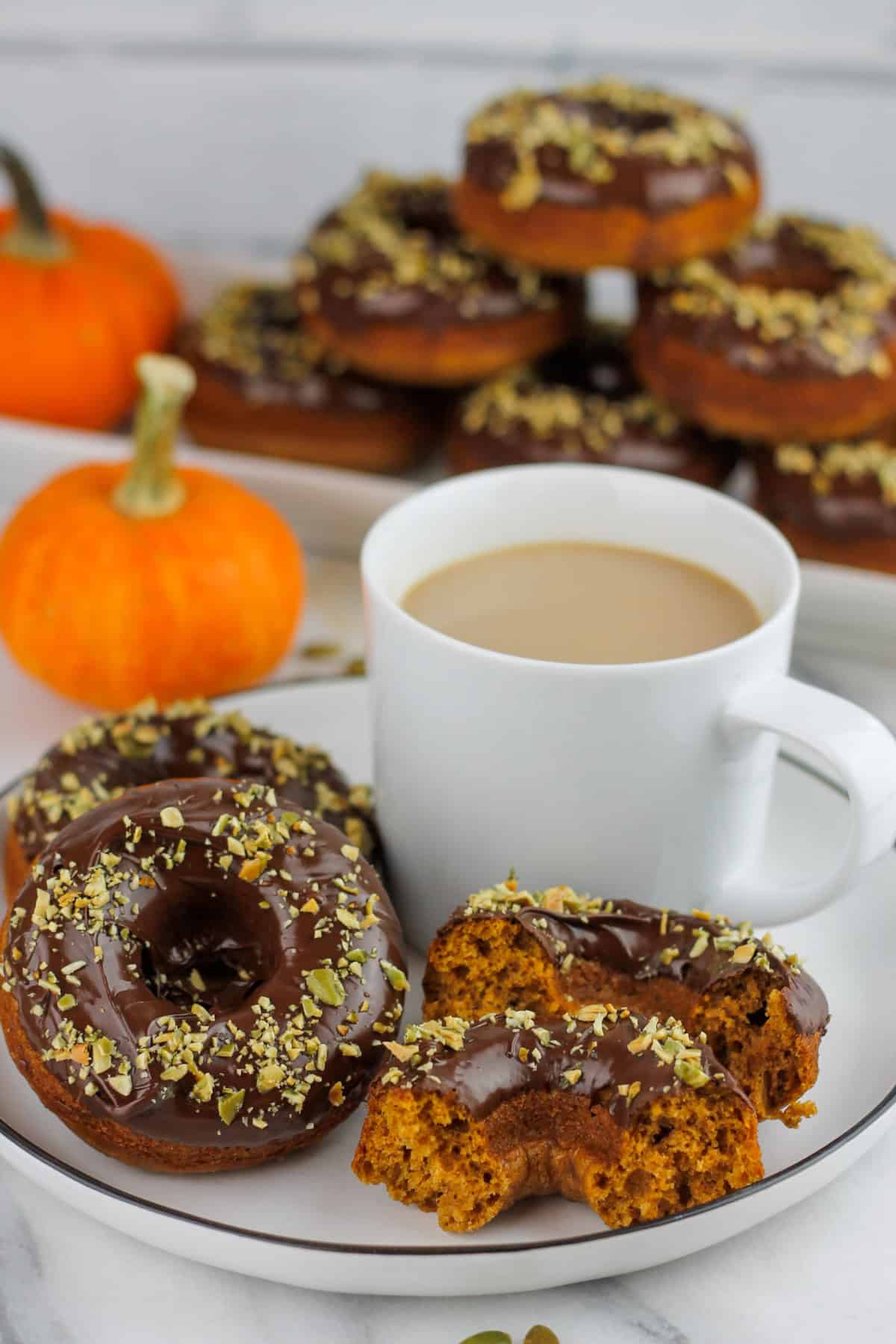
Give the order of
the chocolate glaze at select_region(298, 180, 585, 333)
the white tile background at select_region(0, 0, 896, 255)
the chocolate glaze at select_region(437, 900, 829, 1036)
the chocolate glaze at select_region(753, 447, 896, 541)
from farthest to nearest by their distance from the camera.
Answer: the white tile background at select_region(0, 0, 896, 255), the chocolate glaze at select_region(298, 180, 585, 333), the chocolate glaze at select_region(753, 447, 896, 541), the chocolate glaze at select_region(437, 900, 829, 1036)

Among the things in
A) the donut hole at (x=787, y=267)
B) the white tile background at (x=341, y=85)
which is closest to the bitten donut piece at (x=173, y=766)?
the donut hole at (x=787, y=267)

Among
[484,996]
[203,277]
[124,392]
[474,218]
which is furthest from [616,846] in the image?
[203,277]

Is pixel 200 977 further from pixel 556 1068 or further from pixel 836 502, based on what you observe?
pixel 836 502

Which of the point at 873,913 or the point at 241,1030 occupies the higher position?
the point at 241,1030

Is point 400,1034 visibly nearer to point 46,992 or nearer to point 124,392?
point 46,992

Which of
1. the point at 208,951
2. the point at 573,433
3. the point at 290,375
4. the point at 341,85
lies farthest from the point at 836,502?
the point at 341,85

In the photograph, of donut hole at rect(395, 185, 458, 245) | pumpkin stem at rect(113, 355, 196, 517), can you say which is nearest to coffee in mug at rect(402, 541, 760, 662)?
pumpkin stem at rect(113, 355, 196, 517)

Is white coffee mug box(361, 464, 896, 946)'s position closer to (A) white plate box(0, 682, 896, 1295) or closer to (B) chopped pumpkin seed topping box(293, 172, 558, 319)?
(A) white plate box(0, 682, 896, 1295)
